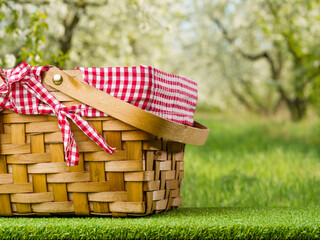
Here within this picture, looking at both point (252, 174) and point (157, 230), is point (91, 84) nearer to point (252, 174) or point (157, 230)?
point (157, 230)

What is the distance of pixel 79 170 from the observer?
127 centimetres

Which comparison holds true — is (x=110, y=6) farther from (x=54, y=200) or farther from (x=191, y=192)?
(x=54, y=200)

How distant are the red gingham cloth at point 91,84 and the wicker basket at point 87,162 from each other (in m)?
0.03

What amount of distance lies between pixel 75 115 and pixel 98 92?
10cm

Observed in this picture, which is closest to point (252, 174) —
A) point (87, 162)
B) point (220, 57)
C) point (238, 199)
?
point (238, 199)

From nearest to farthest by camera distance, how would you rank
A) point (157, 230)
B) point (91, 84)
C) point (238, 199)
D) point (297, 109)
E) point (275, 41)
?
point (157, 230), point (91, 84), point (238, 199), point (275, 41), point (297, 109)

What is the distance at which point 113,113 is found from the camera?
47.9 inches

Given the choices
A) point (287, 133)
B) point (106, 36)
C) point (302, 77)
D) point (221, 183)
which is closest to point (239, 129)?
point (287, 133)

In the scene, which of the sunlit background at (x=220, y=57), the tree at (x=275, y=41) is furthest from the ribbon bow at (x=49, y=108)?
the tree at (x=275, y=41)

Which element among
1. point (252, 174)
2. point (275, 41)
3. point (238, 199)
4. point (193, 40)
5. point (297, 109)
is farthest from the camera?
point (193, 40)

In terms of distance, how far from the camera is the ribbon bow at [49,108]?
1.22 meters

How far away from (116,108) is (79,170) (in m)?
0.22

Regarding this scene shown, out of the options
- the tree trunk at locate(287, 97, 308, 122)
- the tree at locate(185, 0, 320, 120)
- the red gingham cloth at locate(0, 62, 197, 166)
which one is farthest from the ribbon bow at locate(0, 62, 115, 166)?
the tree trunk at locate(287, 97, 308, 122)

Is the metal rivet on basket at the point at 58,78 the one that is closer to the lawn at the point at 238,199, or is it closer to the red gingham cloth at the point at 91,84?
the red gingham cloth at the point at 91,84
